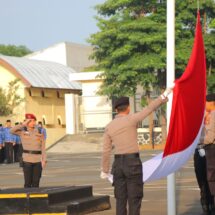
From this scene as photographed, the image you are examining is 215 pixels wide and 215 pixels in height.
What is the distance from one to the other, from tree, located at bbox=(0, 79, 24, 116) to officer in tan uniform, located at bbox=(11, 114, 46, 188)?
31.0m

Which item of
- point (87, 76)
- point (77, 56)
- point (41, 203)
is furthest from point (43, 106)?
point (41, 203)

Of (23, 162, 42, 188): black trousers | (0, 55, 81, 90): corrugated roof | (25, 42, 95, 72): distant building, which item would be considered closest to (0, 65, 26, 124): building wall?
(0, 55, 81, 90): corrugated roof

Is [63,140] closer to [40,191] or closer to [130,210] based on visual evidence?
[40,191]

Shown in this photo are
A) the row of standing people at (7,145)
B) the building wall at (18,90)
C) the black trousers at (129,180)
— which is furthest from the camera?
the building wall at (18,90)

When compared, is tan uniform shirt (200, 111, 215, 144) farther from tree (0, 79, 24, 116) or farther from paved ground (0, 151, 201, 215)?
tree (0, 79, 24, 116)

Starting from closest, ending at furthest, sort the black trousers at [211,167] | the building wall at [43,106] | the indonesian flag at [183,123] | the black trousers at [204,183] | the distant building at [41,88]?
1. the indonesian flag at [183,123]
2. the black trousers at [211,167]
3. the black trousers at [204,183]
4. the building wall at [43,106]
5. the distant building at [41,88]

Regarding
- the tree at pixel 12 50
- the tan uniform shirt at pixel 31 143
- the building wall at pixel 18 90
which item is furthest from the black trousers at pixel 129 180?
the tree at pixel 12 50

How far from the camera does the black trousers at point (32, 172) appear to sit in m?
13.0

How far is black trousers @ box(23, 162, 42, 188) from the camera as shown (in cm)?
1300

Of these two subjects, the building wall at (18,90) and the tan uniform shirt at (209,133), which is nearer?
the tan uniform shirt at (209,133)

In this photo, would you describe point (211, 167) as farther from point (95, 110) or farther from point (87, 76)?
point (87, 76)

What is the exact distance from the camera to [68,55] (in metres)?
58.9

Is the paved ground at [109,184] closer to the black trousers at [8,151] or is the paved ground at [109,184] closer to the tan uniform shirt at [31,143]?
the tan uniform shirt at [31,143]

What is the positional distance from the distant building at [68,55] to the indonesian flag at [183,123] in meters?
49.0
